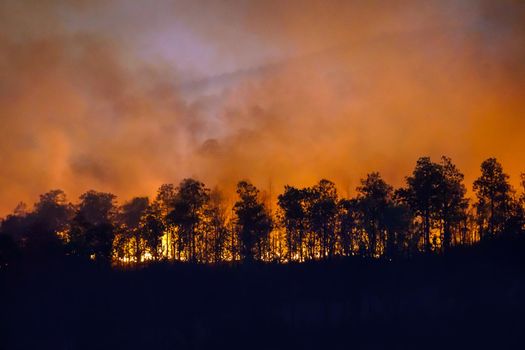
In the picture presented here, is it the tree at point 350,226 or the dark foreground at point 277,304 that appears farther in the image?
the tree at point 350,226

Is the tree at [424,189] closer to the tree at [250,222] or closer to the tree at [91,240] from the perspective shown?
the tree at [250,222]

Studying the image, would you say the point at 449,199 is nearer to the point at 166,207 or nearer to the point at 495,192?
the point at 495,192

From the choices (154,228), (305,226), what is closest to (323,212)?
(305,226)

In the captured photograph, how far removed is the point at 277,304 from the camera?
8650 centimetres

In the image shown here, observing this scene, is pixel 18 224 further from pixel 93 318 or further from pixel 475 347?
pixel 475 347

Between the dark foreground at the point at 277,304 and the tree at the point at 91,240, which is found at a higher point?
the tree at the point at 91,240

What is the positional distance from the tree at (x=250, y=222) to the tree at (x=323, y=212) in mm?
7058

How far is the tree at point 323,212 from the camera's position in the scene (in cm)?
9588

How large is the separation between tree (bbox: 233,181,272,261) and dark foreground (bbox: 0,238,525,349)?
21.3 feet

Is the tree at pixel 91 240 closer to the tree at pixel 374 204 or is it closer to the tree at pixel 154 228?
the tree at pixel 154 228

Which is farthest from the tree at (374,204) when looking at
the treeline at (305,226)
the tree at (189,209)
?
the tree at (189,209)

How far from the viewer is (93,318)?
8644 cm

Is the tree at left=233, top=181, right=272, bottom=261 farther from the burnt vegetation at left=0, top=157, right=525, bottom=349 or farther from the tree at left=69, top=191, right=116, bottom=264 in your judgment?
the tree at left=69, top=191, right=116, bottom=264

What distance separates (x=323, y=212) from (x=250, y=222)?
11.1m
